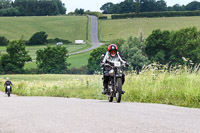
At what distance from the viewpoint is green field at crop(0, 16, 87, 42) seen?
5492 inches

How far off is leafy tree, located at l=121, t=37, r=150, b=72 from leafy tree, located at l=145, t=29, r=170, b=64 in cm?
143

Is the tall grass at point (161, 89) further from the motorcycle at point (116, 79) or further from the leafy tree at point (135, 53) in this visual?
the leafy tree at point (135, 53)

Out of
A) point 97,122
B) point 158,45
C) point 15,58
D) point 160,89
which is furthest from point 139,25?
point 97,122

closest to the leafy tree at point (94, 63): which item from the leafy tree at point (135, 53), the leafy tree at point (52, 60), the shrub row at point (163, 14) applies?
the leafy tree at point (52, 60)

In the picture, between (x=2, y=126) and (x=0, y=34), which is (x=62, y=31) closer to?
(x=0, y=34)

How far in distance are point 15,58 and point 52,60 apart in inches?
369

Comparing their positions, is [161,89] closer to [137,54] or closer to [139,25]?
[137,54]

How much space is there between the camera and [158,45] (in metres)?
96.4

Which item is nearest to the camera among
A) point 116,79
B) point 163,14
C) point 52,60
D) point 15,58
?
point 116,79

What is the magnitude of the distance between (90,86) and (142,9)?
183 m

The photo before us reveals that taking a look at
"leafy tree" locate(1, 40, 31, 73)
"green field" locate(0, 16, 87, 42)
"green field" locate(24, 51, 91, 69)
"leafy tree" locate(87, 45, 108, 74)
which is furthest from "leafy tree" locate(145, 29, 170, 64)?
"green field" locate(0, 16, 87, 42)

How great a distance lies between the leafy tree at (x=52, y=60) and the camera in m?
106

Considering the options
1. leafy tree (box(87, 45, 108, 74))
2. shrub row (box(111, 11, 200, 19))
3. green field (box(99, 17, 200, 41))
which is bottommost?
leafy tree (box(87, 45, 108, 74))

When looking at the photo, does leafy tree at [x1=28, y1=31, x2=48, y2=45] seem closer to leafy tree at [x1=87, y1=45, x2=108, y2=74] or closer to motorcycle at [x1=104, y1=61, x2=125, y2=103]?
leafy tree at [x1=87, y1=45, x2=108, y2=74]
